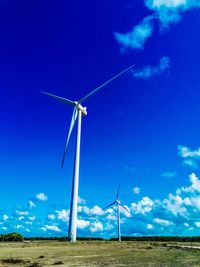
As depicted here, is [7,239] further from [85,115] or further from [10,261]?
[10,261]

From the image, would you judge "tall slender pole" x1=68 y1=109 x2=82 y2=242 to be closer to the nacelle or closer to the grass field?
the nacelle

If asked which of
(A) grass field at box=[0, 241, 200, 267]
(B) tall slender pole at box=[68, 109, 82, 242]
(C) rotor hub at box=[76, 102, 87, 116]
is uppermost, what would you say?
(C) rotor hub at box=[76, 102, 87, 116]

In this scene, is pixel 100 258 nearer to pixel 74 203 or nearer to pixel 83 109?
pixel 74 203

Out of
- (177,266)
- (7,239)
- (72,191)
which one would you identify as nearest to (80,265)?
(177,266)

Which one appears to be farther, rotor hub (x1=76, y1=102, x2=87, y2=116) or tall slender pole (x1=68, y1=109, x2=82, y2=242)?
rotor hub (x1=76, y1=102, x2=87, y2=116)

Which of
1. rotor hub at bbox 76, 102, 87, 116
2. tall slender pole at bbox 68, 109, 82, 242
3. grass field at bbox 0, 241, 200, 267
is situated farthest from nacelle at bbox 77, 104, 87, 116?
grass field at bbox 0, 241, 200, 267

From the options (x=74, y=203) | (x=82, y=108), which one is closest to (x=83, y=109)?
(x=82, y=108)

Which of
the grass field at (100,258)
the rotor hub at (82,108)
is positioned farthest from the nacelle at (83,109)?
the grass field at (100,258)

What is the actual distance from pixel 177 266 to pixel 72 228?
1977 inches

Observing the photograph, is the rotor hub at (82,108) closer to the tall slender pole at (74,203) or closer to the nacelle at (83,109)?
the nacelle at (83,109)

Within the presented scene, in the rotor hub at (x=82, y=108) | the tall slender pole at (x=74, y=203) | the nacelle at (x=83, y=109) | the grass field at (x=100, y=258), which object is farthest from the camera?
the nacelle at (x=83, y=109)

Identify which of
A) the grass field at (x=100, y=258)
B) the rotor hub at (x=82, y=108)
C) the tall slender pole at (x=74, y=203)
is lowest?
the grass field at (x=100, y=258)

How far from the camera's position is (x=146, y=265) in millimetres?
33812

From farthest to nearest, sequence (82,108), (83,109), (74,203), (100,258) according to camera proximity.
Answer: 1. (83,109)
2. (82,108)
3. (74,203)
4. (100,258)
